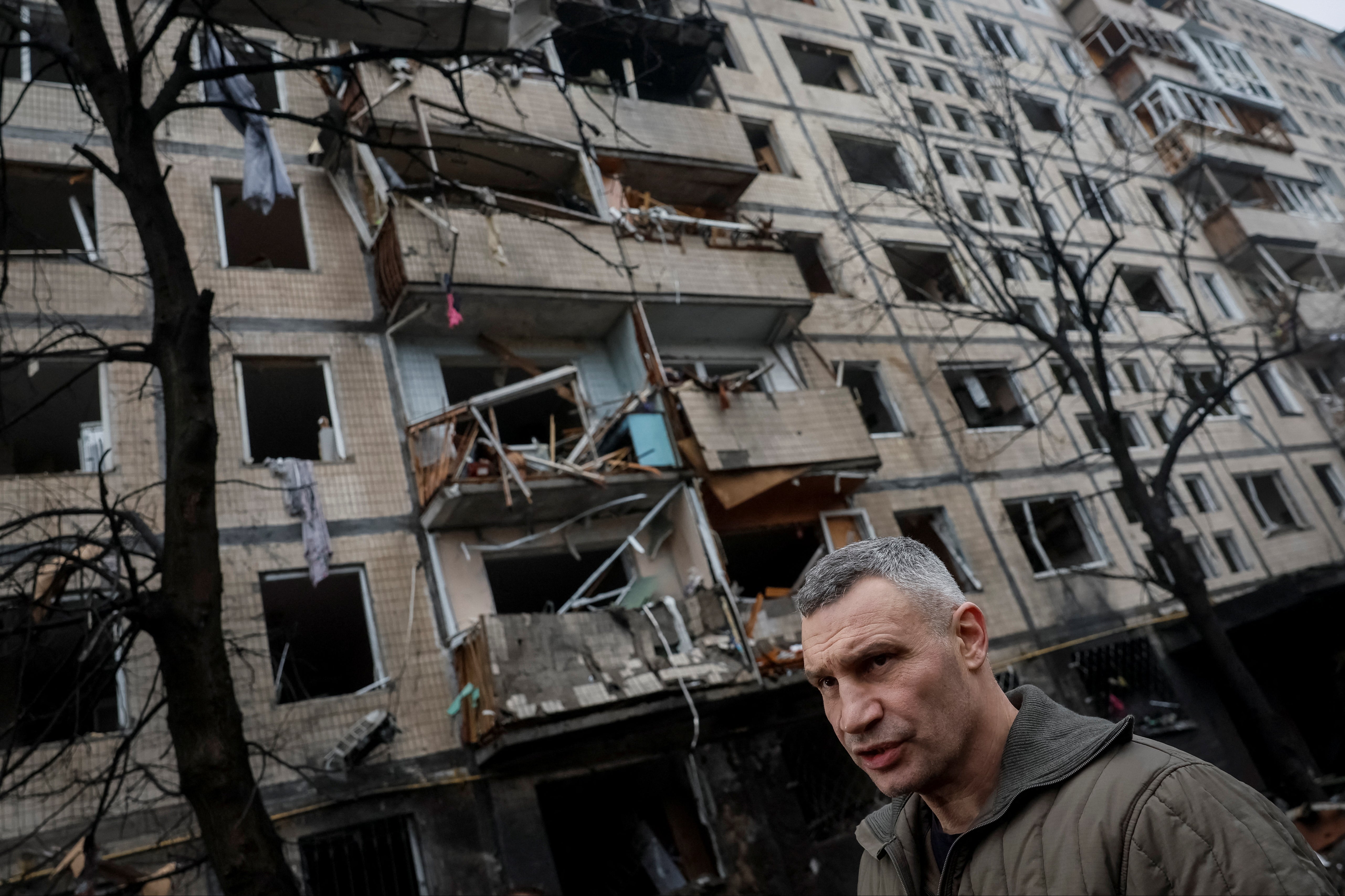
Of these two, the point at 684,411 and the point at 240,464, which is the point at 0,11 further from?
the point at 684,411

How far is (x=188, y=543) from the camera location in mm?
5578

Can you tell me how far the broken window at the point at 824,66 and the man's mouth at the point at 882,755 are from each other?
2461 centimetres

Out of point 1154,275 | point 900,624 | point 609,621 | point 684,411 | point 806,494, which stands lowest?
point 900,624

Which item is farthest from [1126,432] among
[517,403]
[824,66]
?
[517,403]

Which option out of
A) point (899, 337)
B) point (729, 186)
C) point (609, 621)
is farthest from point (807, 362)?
point (609, 621)

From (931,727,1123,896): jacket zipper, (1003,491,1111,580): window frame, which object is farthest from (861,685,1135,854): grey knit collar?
(1003,491,1111,580): window frame

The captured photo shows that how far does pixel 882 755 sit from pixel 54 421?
47.7 feet

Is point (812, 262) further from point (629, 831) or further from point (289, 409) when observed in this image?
point (629, 831)

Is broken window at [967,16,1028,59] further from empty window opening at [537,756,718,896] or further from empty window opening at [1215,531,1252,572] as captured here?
empty window opening at [537,756,718,896]

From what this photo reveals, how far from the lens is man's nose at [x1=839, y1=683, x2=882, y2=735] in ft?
6.38

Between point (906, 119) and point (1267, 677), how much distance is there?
46.8 ft

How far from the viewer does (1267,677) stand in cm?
1867

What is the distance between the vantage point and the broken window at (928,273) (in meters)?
21.6

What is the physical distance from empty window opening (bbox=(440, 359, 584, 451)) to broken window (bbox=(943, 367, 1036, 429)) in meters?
9.18
